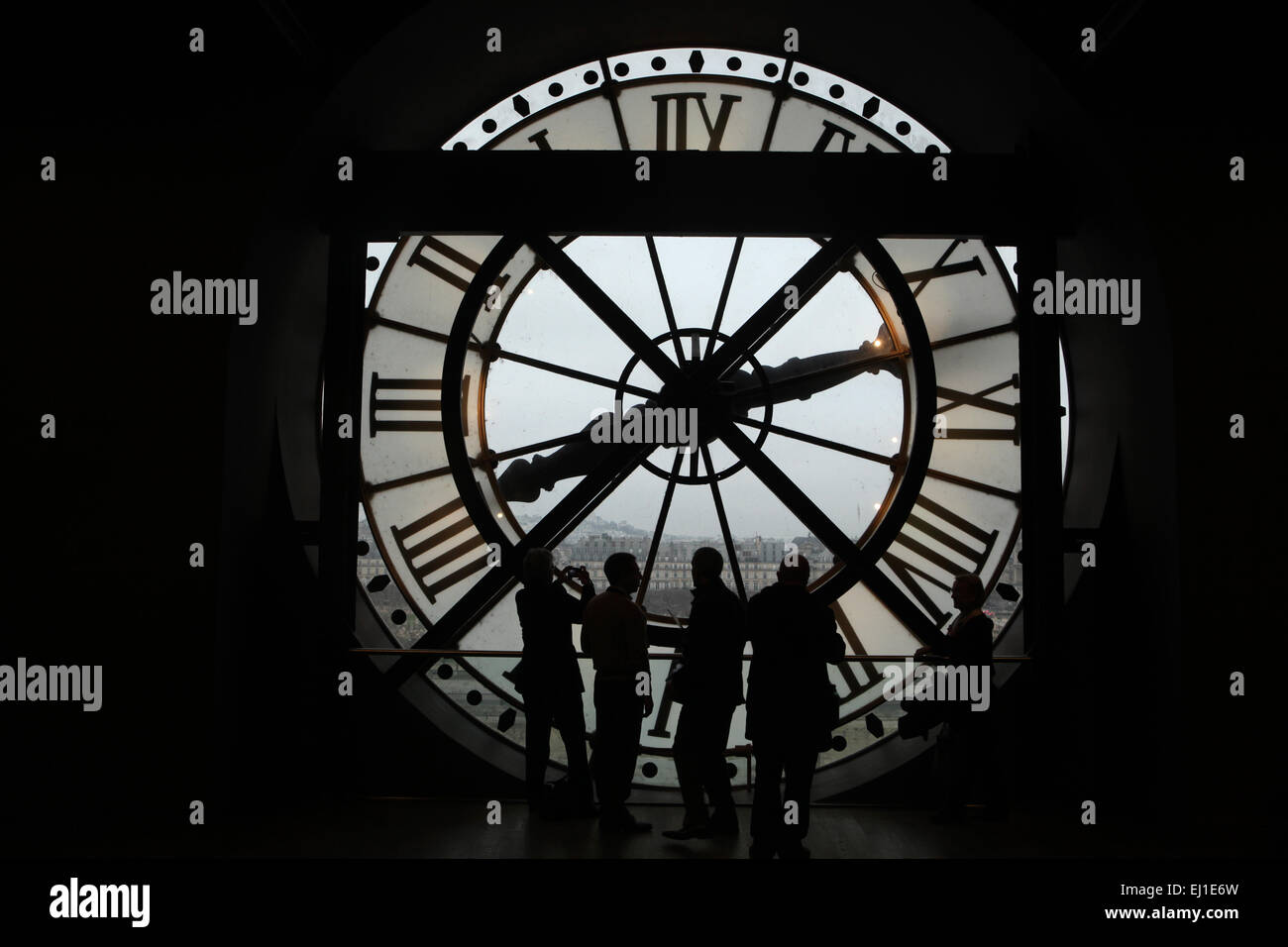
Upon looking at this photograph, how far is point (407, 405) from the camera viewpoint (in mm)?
4273

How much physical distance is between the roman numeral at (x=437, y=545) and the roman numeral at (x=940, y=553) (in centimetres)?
182

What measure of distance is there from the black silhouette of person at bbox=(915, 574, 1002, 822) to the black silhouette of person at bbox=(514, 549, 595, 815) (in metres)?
1.21

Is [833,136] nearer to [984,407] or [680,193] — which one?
[680,193]

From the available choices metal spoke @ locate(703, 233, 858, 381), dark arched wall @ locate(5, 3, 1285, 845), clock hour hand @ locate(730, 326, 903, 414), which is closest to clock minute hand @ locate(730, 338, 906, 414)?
clock hour hand @ locate(730, 326, 903, 414)

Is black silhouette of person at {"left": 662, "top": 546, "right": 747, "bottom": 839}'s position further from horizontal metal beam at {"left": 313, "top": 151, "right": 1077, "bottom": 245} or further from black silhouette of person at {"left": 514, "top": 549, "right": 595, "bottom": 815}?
horizontal metal beam at {"left": 313, "top": 151, "right": 1077, "bottom": 245}

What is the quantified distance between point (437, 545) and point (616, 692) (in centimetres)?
141

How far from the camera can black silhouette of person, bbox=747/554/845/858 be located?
287cm

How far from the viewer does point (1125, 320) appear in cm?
358

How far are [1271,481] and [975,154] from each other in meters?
1.54

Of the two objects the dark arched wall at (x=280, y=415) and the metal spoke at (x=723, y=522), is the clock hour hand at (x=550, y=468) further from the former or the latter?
the dark arched wall at (x=280, y=415)

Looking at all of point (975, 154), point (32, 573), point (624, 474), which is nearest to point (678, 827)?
point (624, 474)

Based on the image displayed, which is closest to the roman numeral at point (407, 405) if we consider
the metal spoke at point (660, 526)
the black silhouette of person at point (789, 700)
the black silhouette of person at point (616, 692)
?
the metal spoke at point (660, 526)

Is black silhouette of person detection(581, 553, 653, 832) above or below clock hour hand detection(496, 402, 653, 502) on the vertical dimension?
below
